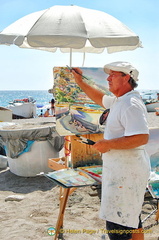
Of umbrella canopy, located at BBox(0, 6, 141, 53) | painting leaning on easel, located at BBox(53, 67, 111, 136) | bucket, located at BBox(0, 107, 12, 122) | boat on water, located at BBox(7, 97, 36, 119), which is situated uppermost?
umbrella canopy, located at BBox(0, 6, 141, 53)

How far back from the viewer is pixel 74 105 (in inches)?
142

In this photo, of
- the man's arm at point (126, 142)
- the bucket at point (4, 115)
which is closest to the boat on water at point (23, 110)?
the bucket at point (4, 115)

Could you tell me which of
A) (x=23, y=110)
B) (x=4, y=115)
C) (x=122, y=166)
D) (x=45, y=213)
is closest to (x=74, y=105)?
(x=45, y=213)

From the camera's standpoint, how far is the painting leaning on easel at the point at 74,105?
350 cm

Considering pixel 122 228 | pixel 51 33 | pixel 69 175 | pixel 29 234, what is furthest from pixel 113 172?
pixel 51 33

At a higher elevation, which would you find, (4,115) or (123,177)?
(123,177)

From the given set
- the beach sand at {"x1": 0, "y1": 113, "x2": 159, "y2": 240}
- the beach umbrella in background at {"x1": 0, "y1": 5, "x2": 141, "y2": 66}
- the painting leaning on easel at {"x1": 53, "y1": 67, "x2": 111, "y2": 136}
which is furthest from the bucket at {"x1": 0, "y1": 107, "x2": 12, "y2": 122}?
the painting leaning on easel at {"x1": 53, "y1": 67, "x2": 111, "y2": 136}

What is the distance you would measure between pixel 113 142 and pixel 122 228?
0.61 metres

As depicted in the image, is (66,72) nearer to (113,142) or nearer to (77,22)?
(77,22)

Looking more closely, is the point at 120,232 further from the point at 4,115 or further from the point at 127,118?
the point at 4,115

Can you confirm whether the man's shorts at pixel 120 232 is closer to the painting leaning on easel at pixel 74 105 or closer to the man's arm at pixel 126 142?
→ the man's arm at pixel 126 142

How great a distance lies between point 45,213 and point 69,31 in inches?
83.1

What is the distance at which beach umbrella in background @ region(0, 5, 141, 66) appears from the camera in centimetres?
321

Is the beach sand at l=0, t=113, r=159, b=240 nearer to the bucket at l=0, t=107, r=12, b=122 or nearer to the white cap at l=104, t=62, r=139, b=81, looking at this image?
the white cap at l=104, t=62, r=139, b=81
